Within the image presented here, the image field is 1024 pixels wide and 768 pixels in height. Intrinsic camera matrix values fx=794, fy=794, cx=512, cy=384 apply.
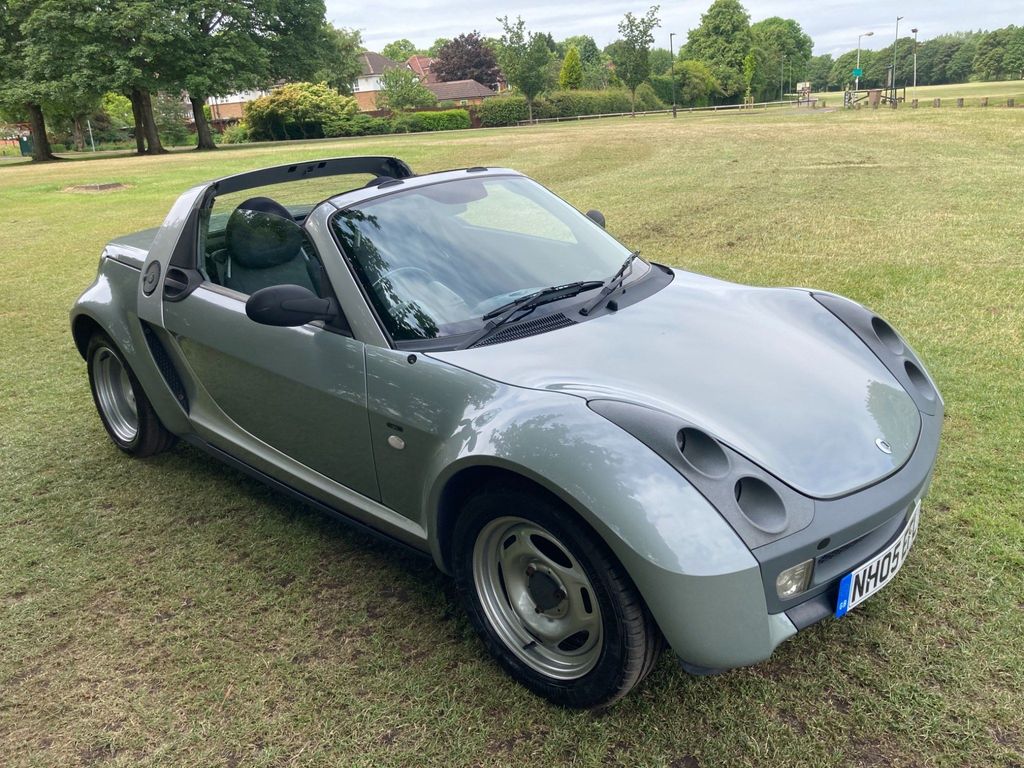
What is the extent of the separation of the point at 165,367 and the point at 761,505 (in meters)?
2.88

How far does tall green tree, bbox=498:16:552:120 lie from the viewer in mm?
54219

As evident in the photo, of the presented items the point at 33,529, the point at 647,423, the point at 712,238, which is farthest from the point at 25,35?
the point at 647,423

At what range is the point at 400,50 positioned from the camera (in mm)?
136250

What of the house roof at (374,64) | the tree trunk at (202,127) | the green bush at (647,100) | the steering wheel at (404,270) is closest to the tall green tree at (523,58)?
the green bush at (647,100)

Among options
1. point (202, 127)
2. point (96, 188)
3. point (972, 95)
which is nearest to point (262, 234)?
point (96, 188)

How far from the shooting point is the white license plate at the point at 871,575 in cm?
217

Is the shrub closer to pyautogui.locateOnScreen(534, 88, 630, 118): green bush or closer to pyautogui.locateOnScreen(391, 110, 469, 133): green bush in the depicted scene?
pyautogui.locateOnScreen(391, 110, 469, 133): green bush

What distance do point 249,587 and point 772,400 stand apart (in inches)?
83.9

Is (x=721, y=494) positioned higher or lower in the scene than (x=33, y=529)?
higher

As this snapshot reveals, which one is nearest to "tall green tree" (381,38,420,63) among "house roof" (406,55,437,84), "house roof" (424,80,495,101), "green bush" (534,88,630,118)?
"house roof" (406,55,437,84)

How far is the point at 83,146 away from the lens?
202ft

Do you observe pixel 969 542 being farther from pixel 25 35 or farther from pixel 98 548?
pixel 25 35

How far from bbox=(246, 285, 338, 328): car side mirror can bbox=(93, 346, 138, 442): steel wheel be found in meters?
1.97

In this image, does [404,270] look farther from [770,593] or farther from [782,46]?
[782,46]
